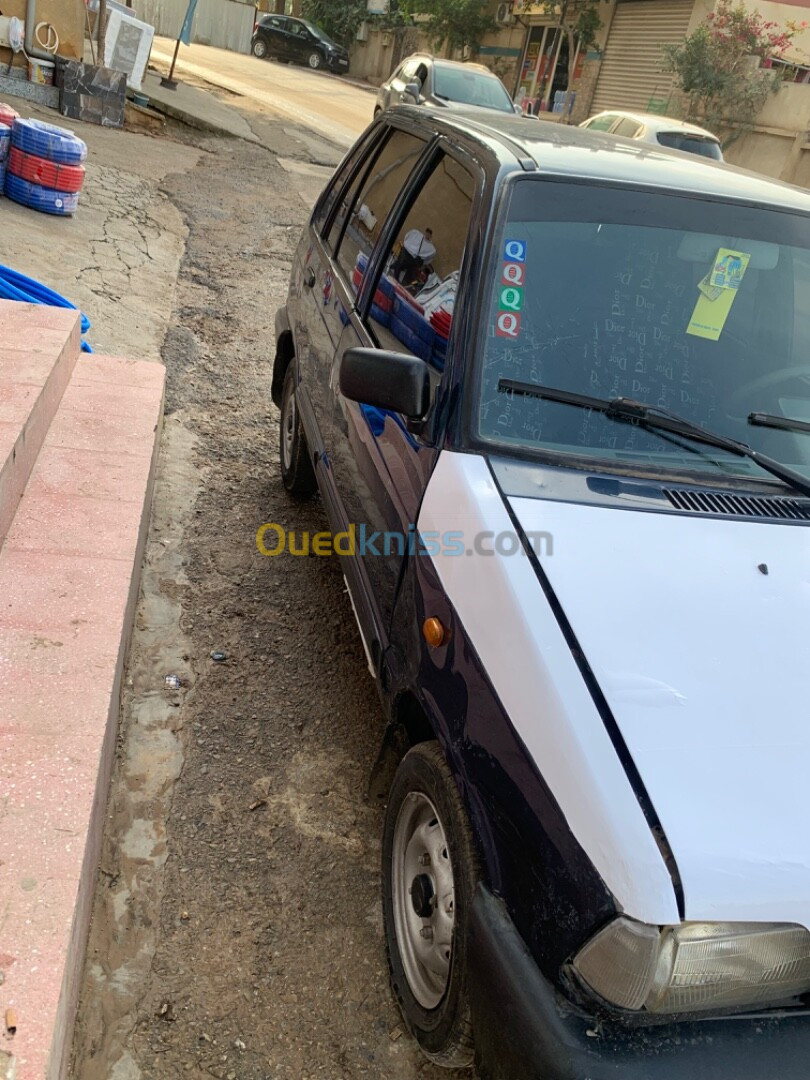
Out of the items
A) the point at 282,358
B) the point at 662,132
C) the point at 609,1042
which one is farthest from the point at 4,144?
the point at 662,132

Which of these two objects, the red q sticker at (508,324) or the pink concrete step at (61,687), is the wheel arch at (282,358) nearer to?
the pink concrete step at (61,687)

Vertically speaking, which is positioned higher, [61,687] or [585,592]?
[585,592]

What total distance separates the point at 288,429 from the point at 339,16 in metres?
41.4

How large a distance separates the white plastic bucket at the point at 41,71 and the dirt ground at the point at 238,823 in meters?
9.86

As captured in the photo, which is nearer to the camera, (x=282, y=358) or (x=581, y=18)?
(x=282, y=358)

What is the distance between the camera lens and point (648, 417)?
2414mm

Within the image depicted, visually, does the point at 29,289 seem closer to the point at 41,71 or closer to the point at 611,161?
the point at 611,161

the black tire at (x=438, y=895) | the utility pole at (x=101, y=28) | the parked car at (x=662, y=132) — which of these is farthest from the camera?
the utility pole at (x=101, y=28)

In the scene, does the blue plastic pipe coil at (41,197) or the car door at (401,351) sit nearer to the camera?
the car door at (401,351)

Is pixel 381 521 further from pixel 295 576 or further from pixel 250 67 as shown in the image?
pixel 250 67

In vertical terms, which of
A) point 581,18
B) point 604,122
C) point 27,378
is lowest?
point 27,378

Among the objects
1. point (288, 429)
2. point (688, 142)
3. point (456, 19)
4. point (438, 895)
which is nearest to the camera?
point (438, 895)

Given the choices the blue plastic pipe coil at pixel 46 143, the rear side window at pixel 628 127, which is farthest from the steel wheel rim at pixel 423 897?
the rear side window at pixel 628 127

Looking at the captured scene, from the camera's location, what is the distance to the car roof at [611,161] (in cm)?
268
